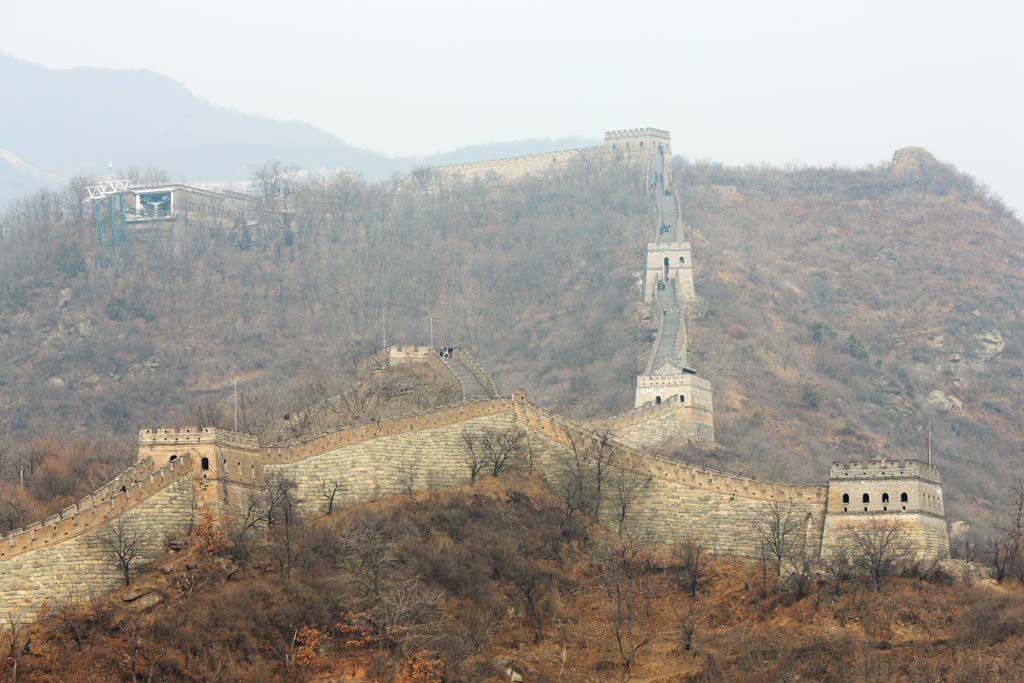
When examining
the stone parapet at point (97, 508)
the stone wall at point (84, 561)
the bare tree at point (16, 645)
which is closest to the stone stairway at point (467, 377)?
the stone parapet at point (97, 508)

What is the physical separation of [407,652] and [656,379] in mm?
40374

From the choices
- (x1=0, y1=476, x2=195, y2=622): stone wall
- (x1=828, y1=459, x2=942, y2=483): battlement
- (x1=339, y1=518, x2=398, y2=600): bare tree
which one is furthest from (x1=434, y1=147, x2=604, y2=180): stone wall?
(x1=0, y1=476, x2=195, y2=622): stone wall

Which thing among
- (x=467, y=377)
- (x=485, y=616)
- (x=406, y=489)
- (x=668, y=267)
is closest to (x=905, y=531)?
(x=485, y=616)

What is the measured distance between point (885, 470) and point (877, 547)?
3855mm

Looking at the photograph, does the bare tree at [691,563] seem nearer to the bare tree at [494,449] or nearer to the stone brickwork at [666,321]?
the bare tree at [494,449]

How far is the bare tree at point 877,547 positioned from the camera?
7325 centimetres

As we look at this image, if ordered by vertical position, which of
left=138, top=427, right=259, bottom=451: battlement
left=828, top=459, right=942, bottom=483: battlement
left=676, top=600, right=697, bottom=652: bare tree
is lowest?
left=676, top=600, right=697, bottom=652: bare tree

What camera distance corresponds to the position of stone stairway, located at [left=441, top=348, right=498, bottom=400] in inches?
3720

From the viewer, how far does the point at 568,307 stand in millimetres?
142250

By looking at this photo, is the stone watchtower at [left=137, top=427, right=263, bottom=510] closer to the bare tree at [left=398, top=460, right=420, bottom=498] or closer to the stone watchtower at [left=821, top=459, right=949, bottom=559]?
the bare tree at [left=398, top=460, right=420, bottom=498]

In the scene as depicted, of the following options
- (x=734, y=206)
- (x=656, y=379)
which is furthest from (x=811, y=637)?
(x=734, y=206)

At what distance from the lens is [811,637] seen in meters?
70.5

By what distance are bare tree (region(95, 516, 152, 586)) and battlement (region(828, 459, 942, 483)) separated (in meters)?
26.8

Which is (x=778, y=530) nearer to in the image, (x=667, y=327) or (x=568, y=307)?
(x=667, y=327)
